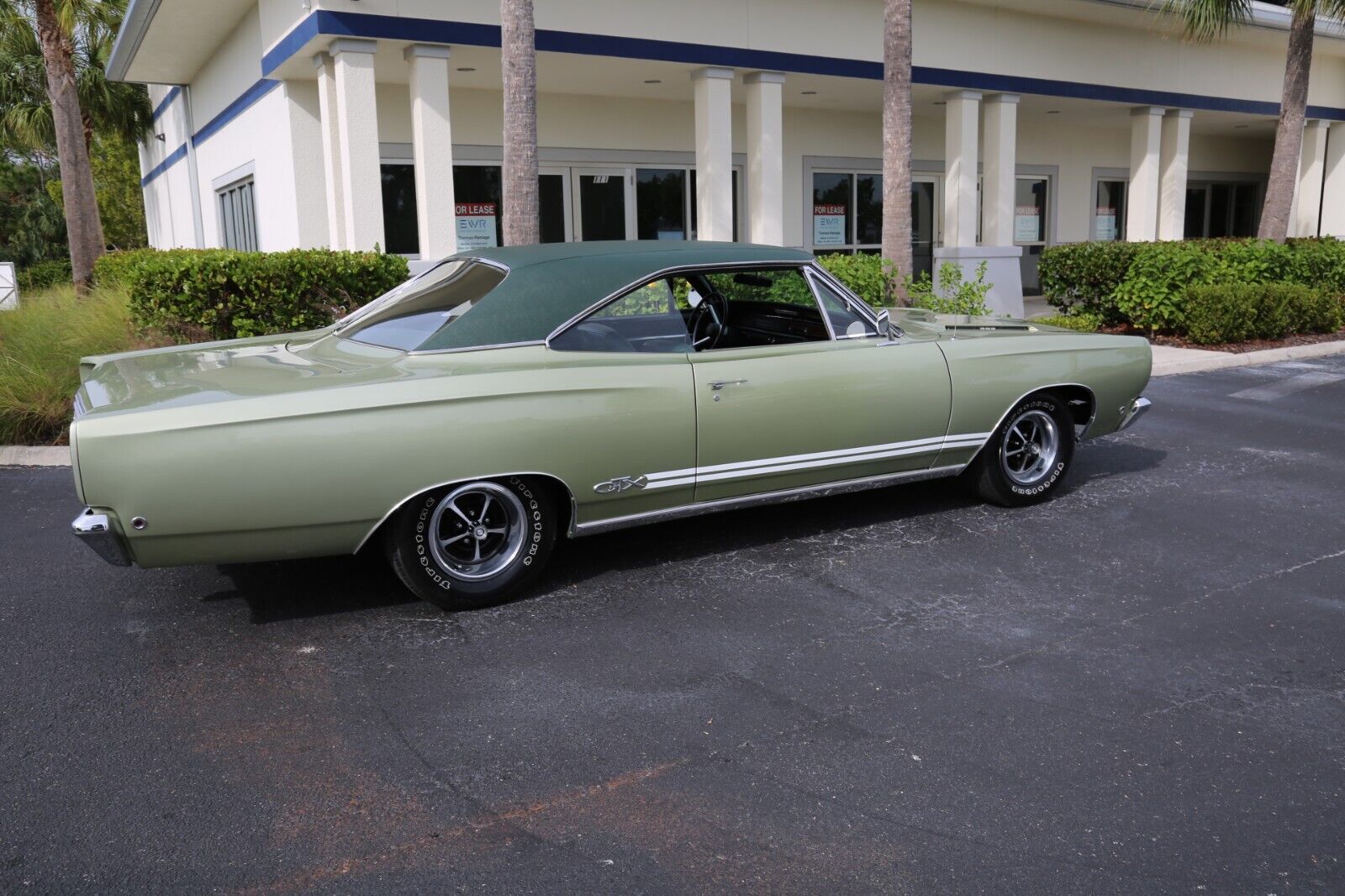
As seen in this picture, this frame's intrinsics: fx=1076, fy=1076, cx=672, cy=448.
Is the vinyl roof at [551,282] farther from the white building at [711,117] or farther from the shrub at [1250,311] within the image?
the shrub at [1250,311]

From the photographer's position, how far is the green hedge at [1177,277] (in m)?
13.4

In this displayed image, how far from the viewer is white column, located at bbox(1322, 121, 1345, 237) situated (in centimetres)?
2155

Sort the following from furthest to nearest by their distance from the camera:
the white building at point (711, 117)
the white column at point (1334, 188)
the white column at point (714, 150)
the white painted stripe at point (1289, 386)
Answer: the white column at point (1334, 188) < the white column at point (714, 150) < the white building at point (711, 117) < the white painted stripe at point (1289, 386)

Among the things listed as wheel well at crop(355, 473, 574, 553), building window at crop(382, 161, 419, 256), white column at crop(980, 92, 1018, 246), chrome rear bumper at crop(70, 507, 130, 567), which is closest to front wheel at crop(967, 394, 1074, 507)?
wheel well at crop(355, 473, 574, 553)

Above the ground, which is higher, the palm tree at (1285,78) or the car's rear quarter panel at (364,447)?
the palm tree at (1285,78)

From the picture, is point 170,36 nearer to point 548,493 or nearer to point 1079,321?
point 1079,321

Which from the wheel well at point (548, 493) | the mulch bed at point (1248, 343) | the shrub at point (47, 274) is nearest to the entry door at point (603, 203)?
the mulch bed at point (1248, 343)

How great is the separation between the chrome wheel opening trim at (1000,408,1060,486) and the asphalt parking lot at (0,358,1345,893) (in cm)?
43

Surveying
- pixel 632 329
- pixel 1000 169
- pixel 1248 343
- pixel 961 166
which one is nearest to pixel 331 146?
pixel 632 329

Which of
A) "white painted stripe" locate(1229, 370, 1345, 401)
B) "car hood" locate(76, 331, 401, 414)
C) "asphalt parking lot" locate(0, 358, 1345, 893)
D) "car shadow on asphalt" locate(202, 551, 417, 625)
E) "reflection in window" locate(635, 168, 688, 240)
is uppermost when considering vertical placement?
"reflection in window" locate(635, 168, 688, 240)

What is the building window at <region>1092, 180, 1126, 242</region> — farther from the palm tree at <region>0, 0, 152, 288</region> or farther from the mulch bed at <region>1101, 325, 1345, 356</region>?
the palm tree at <region>0, 0, 152, 288</region>

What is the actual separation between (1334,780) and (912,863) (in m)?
1.45

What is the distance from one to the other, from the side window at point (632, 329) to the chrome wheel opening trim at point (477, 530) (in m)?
0.76

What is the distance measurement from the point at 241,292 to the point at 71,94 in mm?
10339
